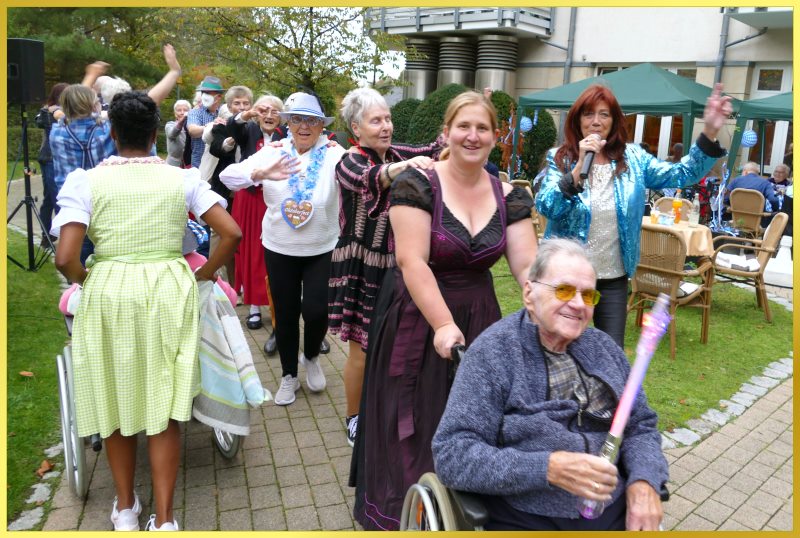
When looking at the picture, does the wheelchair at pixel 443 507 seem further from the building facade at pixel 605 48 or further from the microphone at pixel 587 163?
the building facade at pixel 605 48

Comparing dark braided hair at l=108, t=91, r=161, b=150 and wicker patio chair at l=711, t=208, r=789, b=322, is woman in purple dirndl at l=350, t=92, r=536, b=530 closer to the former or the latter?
dark braided hair at l=108, t=91, r=161, b=150

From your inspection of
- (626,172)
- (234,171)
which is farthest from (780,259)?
(234,171)

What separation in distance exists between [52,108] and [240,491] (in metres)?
6.27

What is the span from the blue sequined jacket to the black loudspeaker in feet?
17.5

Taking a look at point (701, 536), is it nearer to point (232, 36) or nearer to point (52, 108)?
point (52, 108)

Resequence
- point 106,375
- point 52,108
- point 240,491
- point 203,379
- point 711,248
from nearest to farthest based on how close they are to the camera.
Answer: point 106,375 < point 203,379 < point 240,491 < point 711,248 < point 52,108

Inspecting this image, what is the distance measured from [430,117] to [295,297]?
1253 centimetres

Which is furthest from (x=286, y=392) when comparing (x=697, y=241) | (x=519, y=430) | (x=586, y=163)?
(x=697, y=241)

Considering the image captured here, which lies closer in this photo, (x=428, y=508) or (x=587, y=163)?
(x=428, y=508)

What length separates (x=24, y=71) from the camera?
21.5ft

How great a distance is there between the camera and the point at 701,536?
287 centimetres

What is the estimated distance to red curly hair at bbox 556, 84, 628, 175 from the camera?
354 centimetres

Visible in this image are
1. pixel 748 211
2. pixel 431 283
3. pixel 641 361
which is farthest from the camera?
pixel 748 211

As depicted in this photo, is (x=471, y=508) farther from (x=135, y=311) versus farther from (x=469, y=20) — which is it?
(x=469, y=20)
